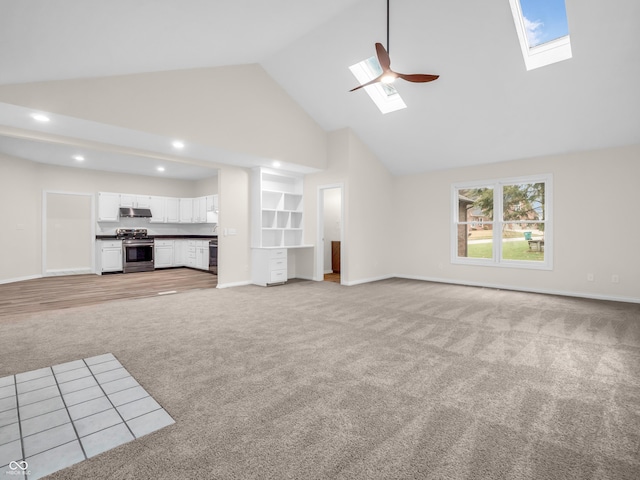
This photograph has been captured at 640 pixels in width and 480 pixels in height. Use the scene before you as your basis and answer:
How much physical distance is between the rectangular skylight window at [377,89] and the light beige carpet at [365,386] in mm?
3663

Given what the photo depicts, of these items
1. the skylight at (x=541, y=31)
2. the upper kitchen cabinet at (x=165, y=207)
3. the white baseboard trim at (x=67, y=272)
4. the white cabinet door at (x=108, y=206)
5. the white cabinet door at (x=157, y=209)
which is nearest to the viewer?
the skylight at (x=541, y=31)

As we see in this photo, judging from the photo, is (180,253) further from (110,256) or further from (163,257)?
(110,256)

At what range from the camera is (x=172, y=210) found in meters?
9.84

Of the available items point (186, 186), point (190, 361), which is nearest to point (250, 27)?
point (190, 361)

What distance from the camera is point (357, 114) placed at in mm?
6184

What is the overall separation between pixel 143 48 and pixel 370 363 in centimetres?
398

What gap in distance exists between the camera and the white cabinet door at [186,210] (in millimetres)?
9969

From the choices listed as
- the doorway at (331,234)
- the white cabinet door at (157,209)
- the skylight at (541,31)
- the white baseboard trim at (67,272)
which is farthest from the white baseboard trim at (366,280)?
the white baseboard trim at (67,272)

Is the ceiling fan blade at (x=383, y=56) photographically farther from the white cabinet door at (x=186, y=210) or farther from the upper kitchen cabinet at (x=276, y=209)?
the white cabinet door at (x=186, y=210)

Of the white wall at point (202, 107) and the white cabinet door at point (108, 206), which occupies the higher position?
the white wall at point (202, 107)

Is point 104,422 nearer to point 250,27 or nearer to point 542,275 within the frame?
point 250,27

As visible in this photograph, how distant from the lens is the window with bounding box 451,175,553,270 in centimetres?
594

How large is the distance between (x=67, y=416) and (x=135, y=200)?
8.20 m

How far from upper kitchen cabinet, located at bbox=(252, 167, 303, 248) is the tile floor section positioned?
436 cm
